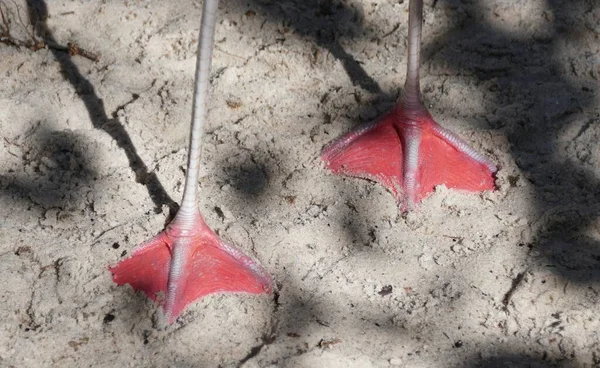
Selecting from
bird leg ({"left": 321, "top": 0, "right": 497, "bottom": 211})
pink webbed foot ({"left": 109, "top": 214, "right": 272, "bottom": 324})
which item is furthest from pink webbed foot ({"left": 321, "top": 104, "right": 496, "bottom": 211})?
pink webbed foot ({"left": 109, "top": 214, "right": 272, "bottom": 324})

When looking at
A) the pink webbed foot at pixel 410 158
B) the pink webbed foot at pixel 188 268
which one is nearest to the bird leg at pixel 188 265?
the pink webbed foot at pixel 188 268

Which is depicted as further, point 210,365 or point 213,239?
point 213,239

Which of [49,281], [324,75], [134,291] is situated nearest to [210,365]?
[134,291]

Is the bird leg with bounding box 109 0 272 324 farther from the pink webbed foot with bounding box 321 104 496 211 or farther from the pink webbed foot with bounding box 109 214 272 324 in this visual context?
the pink webbed foot with bounding box 321 104 496 211

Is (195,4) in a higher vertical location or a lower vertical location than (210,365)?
higher

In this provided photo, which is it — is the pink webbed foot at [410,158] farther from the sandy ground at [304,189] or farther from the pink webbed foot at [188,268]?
the pink webbed foot at [188,268]

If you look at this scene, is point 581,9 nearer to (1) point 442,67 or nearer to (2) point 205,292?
(1) point 442,67

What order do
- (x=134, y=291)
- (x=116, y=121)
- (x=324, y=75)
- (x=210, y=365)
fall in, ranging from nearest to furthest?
(x=210, y=365) → (x=134, y=291) → (x=116, y=121) → (x=324, y=75)
